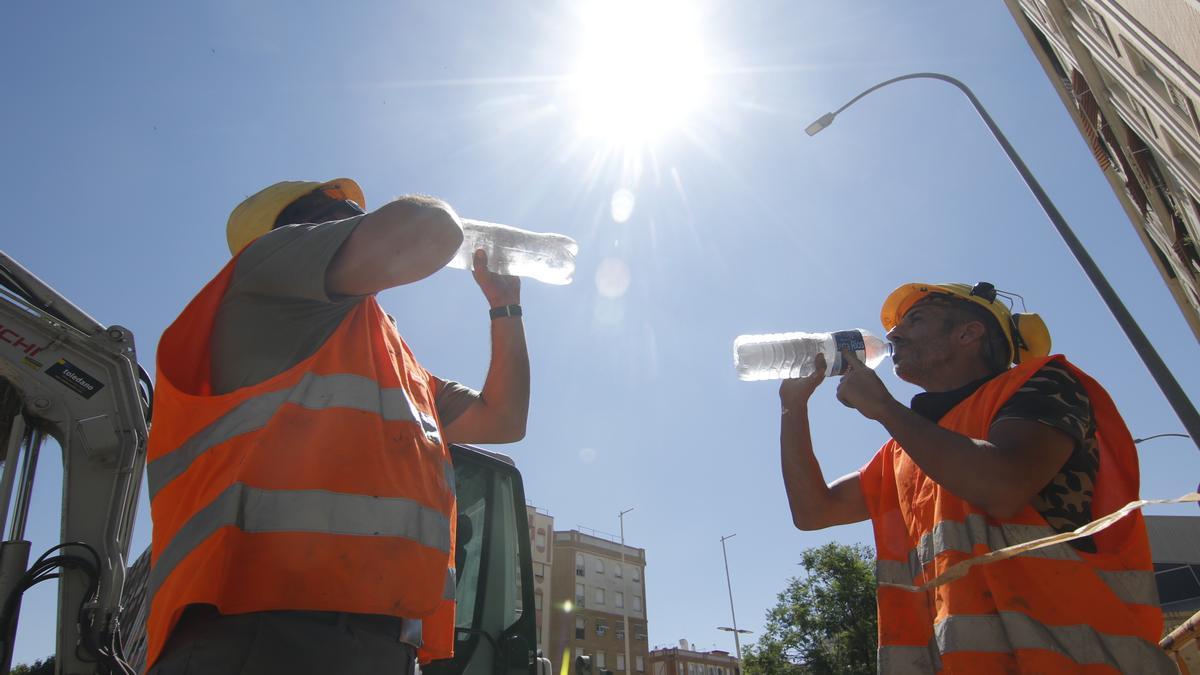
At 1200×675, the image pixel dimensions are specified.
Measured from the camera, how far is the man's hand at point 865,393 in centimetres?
220

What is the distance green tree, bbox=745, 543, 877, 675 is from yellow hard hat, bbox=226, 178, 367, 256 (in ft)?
137

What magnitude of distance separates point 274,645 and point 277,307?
2.87 feet

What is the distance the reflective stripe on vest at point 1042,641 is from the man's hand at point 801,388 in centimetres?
115

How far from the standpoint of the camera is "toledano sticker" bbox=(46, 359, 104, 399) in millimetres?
3389

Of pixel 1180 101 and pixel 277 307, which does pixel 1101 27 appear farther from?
pixel 277 307

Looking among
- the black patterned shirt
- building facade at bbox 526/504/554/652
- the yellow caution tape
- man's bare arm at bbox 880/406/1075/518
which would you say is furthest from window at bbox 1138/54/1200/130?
building facade at bbox 526/504/554/652

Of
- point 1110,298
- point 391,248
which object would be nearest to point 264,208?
point 391,248

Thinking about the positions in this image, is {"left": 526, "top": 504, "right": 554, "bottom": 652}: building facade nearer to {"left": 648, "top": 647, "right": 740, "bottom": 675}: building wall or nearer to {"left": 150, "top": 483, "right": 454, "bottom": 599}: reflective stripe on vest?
{"left": 648, "top": 647, "right": 740, "bottom": 675}: building wall

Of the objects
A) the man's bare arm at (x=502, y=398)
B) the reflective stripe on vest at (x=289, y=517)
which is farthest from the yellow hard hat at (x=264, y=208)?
the reflective stripe on vest at (x=289, y=517)

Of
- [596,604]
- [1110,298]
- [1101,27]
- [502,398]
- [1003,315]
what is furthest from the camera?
[596,604]

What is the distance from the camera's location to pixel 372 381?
1.77m

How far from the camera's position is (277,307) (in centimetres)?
182

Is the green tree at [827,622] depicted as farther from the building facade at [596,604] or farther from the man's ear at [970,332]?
the man's ear at [970,332]

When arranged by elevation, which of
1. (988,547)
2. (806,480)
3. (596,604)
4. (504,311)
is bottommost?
(988,547)
